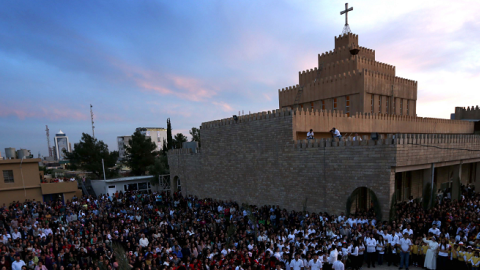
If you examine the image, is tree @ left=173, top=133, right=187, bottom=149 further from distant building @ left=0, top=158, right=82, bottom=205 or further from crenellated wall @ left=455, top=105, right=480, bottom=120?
crenellated wall @ left=455, top=105, right=480, bottom=120

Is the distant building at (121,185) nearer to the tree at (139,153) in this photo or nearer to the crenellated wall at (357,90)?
the tree at (139,153)

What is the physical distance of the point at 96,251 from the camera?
1135cm

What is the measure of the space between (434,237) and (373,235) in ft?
6.55

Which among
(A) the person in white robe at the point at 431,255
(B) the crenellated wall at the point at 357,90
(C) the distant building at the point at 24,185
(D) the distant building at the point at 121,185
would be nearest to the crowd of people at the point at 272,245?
(A) the person in white robe at the point at 431,255

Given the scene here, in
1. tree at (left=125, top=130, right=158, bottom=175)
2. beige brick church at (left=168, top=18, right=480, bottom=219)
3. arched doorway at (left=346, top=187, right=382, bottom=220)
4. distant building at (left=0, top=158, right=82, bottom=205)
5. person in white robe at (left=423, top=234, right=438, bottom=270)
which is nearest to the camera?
person in white robe at (left=423, top=234, right=438, bottom=270)

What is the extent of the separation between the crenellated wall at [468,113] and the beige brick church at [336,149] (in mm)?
1732

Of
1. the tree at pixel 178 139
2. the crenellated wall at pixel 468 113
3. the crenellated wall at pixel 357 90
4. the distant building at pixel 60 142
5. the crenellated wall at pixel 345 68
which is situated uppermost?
the crenellated wall at pixel 345 68

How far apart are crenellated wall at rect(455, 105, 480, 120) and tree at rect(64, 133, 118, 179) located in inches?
1694

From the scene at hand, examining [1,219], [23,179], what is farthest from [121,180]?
[1,219]

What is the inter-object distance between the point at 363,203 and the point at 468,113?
74.9ft

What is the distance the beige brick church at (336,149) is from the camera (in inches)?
563

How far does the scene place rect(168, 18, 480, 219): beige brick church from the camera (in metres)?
14.3

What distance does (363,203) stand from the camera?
1673cm

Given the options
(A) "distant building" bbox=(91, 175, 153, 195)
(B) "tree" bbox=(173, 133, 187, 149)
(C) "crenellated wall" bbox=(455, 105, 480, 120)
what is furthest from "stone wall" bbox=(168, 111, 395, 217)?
(C) "crenellated wall" bbox=(455, 105, 480, 120)
